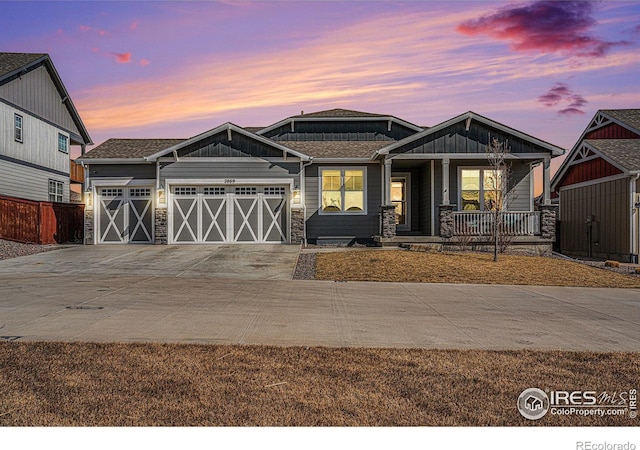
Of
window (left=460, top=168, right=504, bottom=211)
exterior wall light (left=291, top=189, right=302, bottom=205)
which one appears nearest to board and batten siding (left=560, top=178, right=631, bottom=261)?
window (left=460, top=168, right=504, bottom=211)

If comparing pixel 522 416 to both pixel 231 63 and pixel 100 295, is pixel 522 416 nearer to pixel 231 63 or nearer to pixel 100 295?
pixel 100 295

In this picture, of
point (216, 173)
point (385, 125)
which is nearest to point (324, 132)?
point (385, 125)

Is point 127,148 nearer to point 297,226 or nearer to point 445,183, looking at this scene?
point 297,226

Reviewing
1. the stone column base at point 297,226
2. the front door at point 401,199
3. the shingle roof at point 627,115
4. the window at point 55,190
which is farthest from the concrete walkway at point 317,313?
the window at point 55,190

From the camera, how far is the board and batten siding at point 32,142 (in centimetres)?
2345

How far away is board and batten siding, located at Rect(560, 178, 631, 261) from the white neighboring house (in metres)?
26.2

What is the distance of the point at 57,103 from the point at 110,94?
9.89m

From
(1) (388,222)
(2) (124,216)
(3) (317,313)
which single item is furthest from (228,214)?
(3) (317,313)

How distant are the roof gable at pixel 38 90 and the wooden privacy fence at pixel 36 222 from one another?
228 inches

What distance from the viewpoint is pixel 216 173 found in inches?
835

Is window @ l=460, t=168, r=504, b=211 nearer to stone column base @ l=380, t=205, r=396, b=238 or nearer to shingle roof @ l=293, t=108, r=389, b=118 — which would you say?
stone column base @ l=380, t=205, r=396, b=238

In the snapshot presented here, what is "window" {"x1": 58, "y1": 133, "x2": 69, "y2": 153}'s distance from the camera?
2927cm

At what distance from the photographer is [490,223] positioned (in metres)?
20.1

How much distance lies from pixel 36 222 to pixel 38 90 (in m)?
9.10
